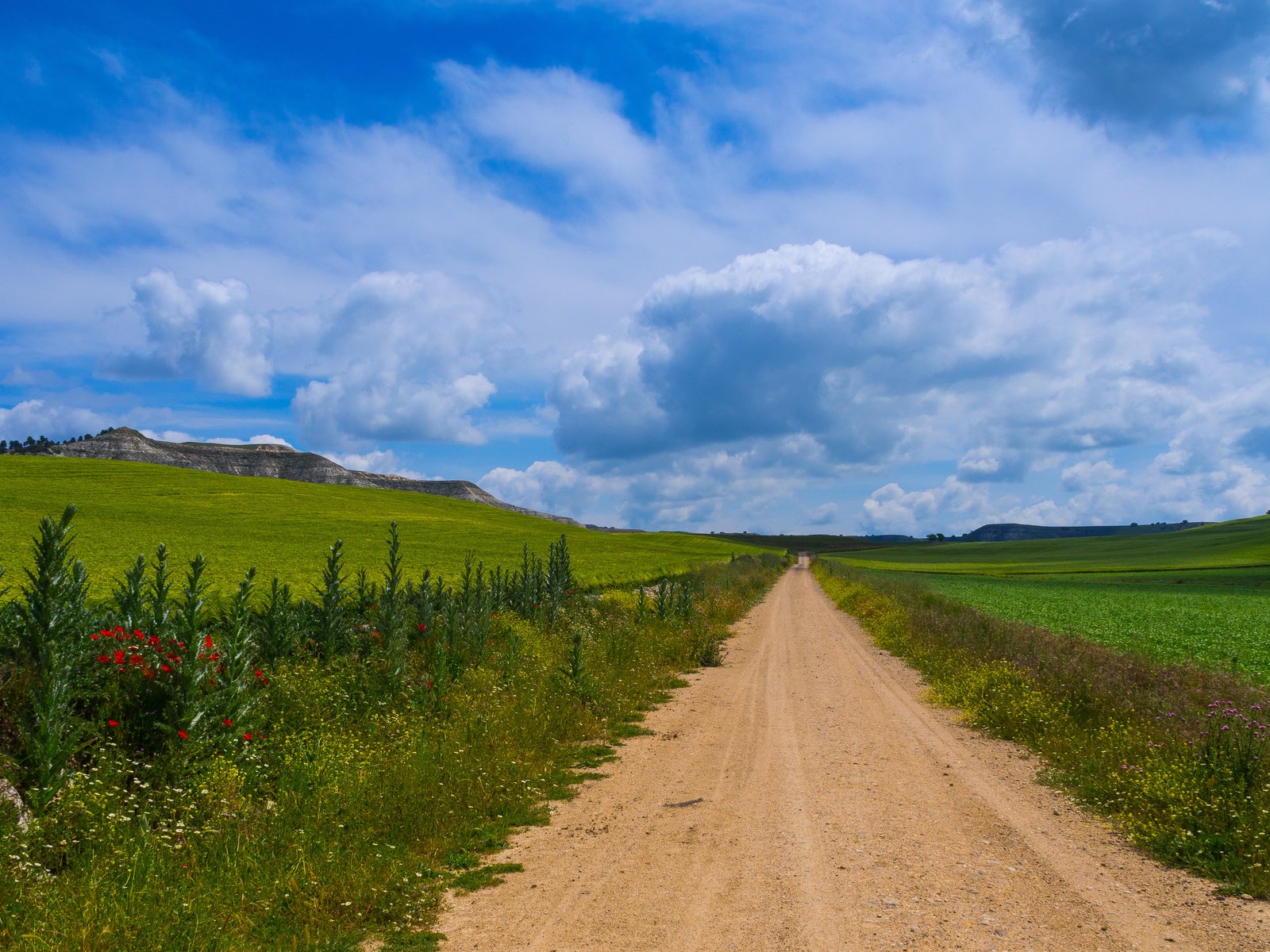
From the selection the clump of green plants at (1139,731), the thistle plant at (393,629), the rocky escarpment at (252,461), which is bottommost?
the clump of green plants at (1139,731)

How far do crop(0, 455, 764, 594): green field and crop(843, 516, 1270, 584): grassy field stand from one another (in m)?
51.3

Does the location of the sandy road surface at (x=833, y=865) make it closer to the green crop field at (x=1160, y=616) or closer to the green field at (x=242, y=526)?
the green crop field at (x=1160, y=616)

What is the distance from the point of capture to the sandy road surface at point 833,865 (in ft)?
17.3

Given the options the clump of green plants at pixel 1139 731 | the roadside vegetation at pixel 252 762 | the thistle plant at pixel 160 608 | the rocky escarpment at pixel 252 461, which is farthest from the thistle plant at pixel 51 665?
the rocky escarpment at pixel 252 461

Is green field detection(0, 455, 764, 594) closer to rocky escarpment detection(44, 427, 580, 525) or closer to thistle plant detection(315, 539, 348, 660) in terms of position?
thistle plant detection(315, 539, 348, 660)

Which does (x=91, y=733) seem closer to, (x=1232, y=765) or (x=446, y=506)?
(x=1232, y=765)

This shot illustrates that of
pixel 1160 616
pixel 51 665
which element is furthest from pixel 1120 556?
pixel 51 665

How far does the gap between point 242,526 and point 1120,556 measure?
11505 centimetres

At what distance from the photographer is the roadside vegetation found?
17.3 feet

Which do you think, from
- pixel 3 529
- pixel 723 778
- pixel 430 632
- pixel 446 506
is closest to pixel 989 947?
pixel 723 778

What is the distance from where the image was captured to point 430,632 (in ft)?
43.0

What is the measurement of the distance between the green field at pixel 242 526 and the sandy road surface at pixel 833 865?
57.7 ft

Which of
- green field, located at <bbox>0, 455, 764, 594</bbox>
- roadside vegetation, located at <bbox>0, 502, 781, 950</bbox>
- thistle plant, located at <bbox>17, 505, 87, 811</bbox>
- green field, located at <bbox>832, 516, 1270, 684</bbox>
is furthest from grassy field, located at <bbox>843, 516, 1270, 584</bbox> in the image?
thistle plant, located at <bbox>17, 505, 87, 811</bbox>

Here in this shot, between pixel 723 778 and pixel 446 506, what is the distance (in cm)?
8527
